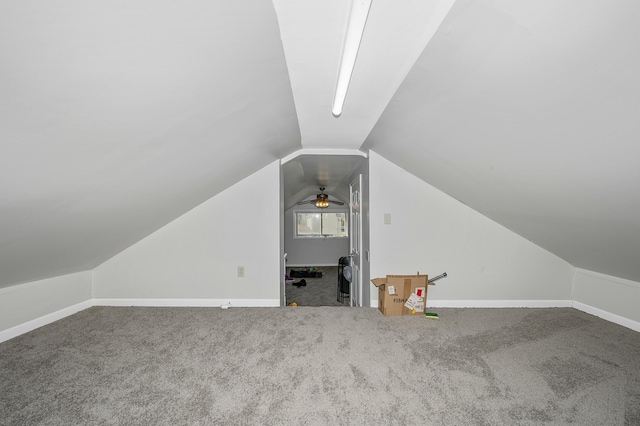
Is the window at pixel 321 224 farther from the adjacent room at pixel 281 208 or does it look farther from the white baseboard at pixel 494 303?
Result: the white baseboard at pixel 494 303

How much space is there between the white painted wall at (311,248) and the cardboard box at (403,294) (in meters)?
5.37

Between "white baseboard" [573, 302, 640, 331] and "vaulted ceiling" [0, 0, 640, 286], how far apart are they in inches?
29.4

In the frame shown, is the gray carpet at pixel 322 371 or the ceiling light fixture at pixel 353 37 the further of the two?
the gray carpet at pixel 322 371

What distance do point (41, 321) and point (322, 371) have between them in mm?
3140

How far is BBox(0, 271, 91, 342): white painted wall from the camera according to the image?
8.43ft

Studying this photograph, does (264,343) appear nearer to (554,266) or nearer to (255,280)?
(255,280)

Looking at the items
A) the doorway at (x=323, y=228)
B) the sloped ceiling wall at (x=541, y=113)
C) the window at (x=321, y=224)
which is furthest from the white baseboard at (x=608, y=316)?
the window at (x=321, y=224)

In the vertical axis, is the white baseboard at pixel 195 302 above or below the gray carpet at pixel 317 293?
above

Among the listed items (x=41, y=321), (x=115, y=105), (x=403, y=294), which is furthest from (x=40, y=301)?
(x=403, y=294)

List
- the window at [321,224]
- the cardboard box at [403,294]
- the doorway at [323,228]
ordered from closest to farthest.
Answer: the cardboard box at [403,294]
the doorway at [323,228]
the window at [321,224]

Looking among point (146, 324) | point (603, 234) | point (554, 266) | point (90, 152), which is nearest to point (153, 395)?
point (146, 324)

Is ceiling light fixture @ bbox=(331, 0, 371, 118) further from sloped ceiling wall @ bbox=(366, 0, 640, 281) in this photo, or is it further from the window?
the window

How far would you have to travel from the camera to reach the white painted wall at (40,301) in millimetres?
2570

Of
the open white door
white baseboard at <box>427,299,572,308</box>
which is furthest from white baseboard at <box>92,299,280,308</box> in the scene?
white baseboard at <box>427,299,572,308</box>
